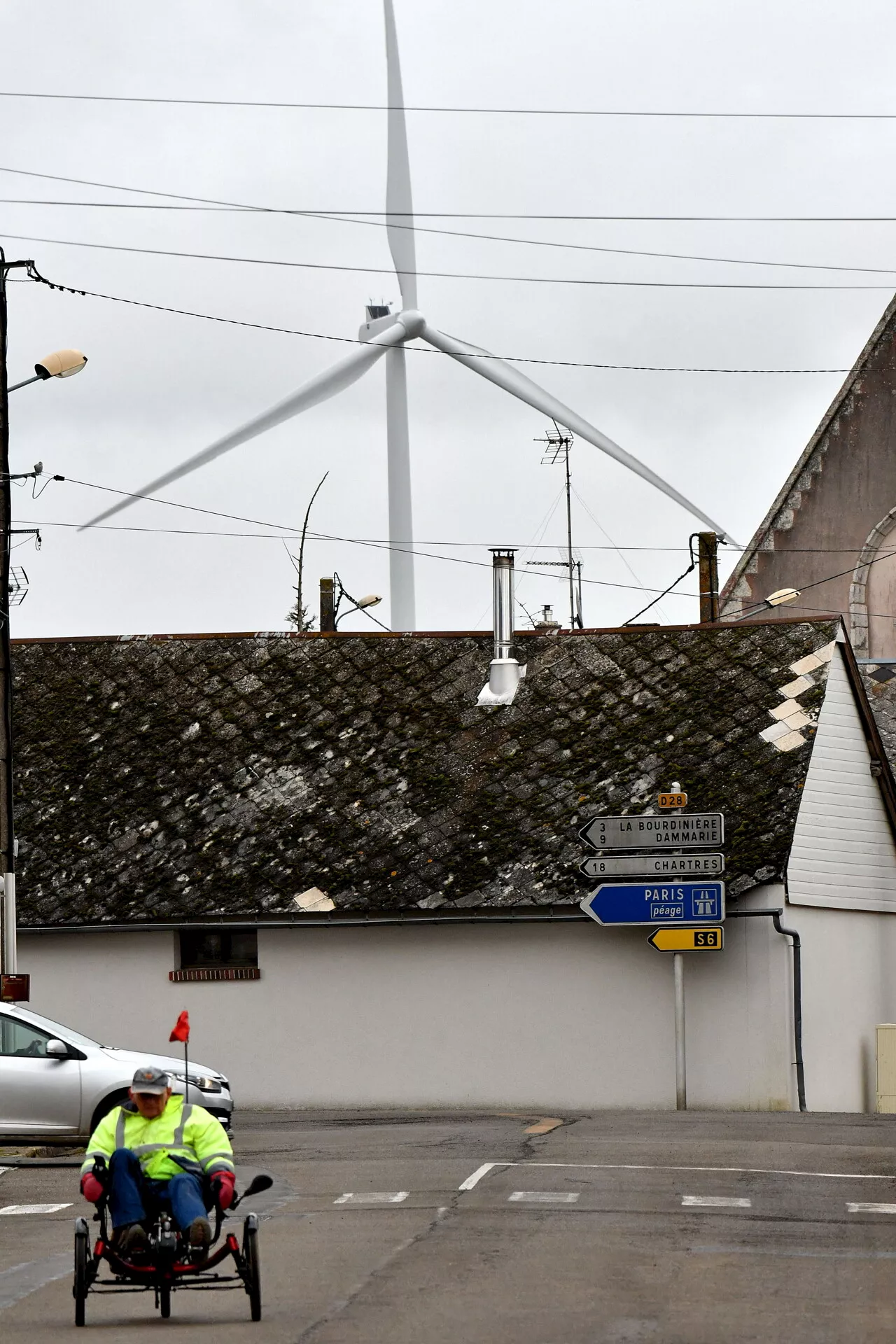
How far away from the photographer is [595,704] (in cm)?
2878

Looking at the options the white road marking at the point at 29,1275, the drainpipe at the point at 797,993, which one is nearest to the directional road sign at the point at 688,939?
the drainpipe at the point at 797,993

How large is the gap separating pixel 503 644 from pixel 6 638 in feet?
29.6

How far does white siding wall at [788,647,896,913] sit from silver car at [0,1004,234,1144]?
953 centimetres

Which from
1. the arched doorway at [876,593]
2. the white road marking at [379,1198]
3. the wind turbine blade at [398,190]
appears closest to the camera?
the white road marking at [379,1198]

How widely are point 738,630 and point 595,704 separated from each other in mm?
2701

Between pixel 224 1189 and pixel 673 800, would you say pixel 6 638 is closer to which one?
pixel 673 800

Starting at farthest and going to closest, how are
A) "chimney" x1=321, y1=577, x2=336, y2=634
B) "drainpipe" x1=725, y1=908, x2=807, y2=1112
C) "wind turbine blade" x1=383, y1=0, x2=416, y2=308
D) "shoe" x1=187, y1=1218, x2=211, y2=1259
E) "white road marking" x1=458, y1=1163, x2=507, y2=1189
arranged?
"chimney" x1=321, y1=577, x2=336, y2=634 → "wind turbine blade" x1=383, y1=0, x2=416, y2=308 → "drainpipe" x1=725, y1=908, x2=807, y2=1112 → "white road marking" x1=458, y1=1163, x2=507, y2=1189 → "shoe" x1=187, y1=1218, x2=211, y2=1259

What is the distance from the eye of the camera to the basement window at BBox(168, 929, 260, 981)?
26.7 metres

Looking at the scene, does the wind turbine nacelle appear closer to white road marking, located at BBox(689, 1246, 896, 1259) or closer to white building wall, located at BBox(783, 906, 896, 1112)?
white building wall, located at BBox(783, 906, 896, 1112)

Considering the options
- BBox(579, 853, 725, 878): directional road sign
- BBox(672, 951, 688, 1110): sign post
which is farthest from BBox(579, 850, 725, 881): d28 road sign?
BBox(672, 951, 688, 1110): sign post

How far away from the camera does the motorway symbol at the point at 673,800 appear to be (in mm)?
24359

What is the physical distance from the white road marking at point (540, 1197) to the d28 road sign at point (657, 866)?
940cm

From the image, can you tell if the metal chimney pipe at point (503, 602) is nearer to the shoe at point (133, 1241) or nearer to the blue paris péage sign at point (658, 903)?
the blue paris péage sign at point (658, 903)

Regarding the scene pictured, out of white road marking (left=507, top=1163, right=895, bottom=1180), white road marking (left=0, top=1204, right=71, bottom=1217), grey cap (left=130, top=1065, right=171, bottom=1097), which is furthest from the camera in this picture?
white road marking (left=507, top=1163, right=895, bottom=1180)
